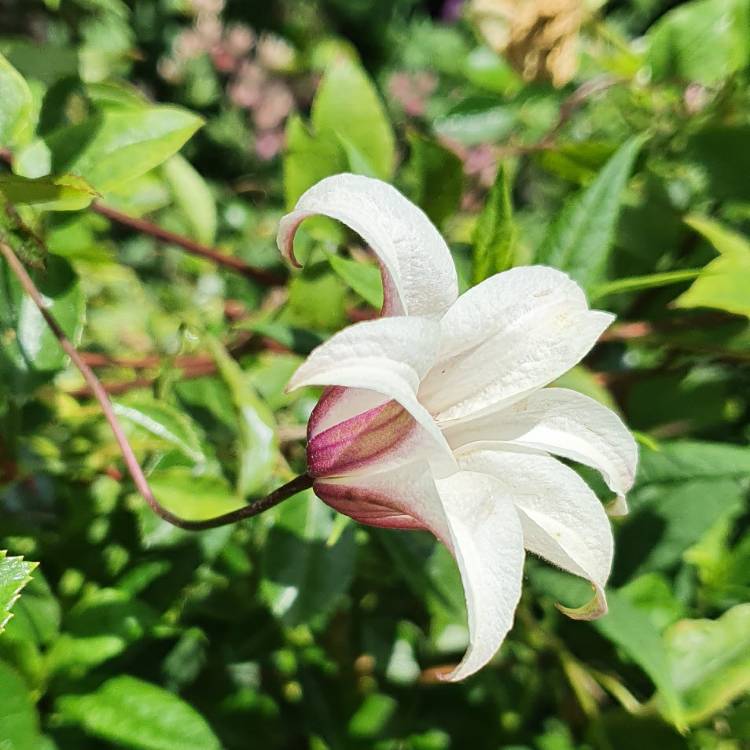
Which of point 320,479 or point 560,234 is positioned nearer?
point 320,479

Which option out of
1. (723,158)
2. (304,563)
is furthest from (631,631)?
(723,158)

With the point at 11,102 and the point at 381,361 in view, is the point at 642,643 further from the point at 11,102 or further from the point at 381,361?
the point at 11,102

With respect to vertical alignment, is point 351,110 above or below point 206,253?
above

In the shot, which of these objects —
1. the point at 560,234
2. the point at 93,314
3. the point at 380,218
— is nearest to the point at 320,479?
the point at 380,218

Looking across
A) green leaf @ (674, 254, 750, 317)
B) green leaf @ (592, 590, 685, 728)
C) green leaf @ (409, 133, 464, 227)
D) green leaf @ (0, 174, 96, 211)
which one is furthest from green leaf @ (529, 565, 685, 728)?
green leaf @ (0, 174, 96, 211)

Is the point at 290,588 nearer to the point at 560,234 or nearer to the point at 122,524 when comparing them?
the point at 122,524

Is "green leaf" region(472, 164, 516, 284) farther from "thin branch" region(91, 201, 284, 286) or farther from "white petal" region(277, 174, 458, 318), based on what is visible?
"thin branch" region(91, 201, 284, 286)

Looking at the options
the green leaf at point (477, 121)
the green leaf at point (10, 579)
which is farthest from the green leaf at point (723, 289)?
the green leaf at point (10, 579)
